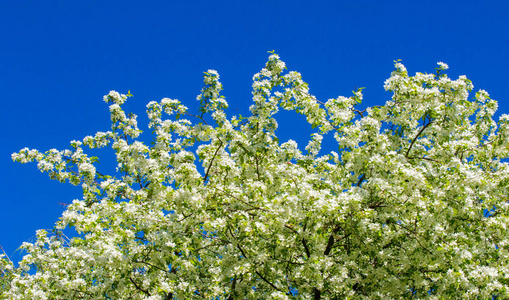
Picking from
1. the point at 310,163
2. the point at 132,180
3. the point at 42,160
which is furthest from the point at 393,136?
the point at 42,160

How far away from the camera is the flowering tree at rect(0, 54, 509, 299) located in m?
9.57

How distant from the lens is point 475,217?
10367mm

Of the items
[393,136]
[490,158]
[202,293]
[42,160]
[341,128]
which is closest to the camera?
[202,293]

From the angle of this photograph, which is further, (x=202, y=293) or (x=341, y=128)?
(x=341, y=128)

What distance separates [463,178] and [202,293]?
721cm

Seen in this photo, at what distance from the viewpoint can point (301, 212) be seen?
966 centimetres

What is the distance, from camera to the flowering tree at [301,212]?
957 centimetres

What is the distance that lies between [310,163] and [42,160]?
32.8ft

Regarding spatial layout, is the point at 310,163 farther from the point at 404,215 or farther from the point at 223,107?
the point at 404,215

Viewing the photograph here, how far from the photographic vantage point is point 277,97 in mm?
13031

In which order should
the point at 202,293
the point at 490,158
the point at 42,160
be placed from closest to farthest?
the point at 202,293, the point at 490,158, the point at 42,160

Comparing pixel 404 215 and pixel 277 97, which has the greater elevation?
pixel 277 97

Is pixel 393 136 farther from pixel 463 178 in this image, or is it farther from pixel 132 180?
pixel 132 180

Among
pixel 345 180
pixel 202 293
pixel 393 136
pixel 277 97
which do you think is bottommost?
pixel 202 293
